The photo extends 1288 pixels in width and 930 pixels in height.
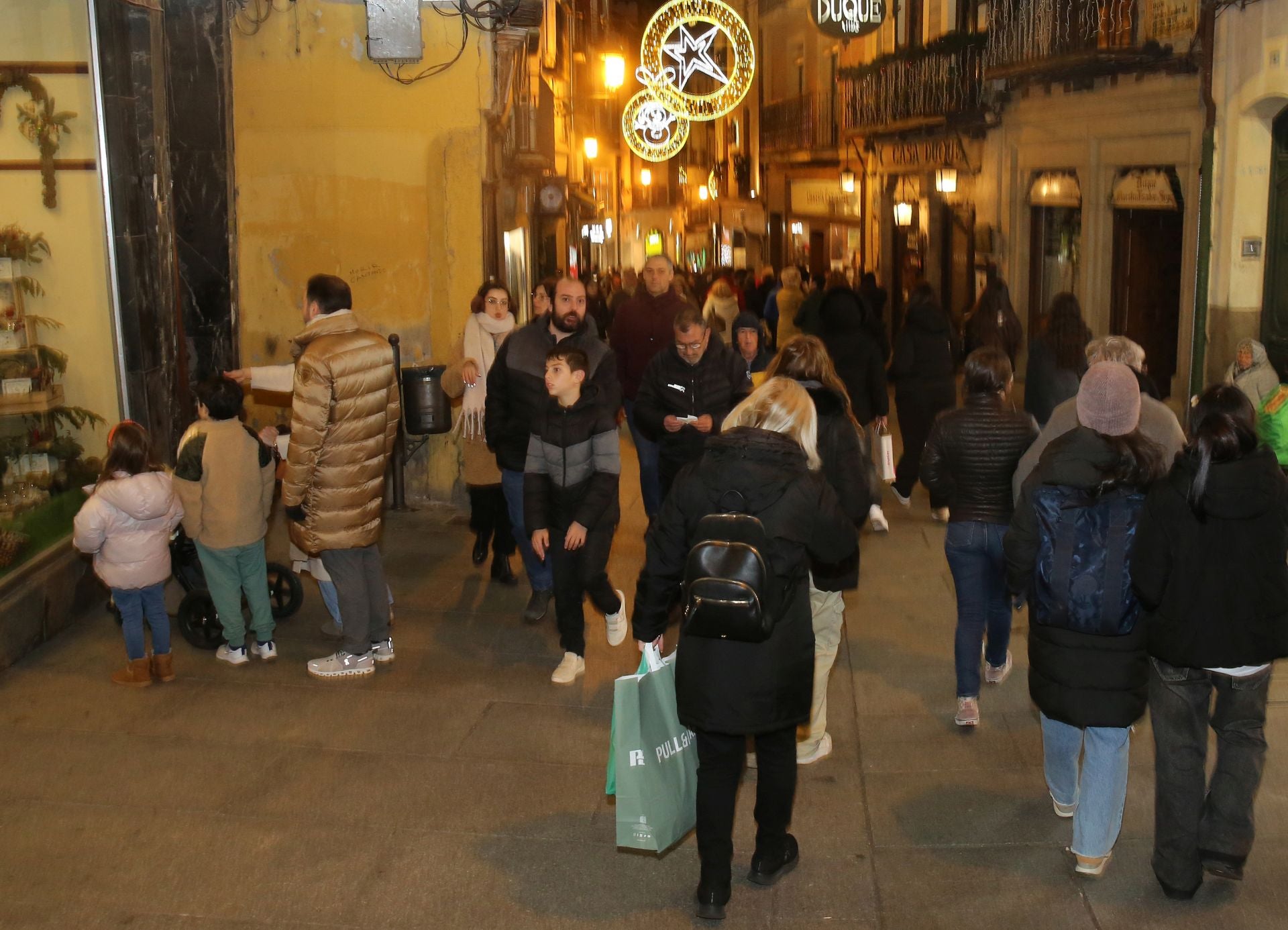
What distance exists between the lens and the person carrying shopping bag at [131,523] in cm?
673

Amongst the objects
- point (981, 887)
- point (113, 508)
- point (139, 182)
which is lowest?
point (981, 887)

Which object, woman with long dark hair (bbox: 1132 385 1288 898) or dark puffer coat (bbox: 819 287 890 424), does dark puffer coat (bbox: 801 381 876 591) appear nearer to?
woman with long dark hair (bbox: 1132 385 1288 898)

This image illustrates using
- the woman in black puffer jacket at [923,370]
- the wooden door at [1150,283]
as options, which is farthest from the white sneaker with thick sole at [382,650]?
the wooden door at [1150,283]

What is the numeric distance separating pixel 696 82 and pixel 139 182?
59.1 feet

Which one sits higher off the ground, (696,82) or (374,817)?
(696,82)

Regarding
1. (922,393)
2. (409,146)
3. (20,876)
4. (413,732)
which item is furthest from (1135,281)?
(20,876)

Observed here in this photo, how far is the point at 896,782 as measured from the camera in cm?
596

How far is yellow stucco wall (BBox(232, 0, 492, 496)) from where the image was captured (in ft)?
34.5

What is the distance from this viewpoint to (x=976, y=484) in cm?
632

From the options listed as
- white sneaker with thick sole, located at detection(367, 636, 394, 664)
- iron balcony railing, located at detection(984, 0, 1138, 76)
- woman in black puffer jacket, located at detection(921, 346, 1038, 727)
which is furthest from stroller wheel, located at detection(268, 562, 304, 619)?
iron balcony railing, located at detection(984, 0, 1138, 76)

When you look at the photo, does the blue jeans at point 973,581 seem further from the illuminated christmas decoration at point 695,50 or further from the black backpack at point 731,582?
the illuminated christmas decoration at point 695,50

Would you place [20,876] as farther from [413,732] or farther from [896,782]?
[896,782]

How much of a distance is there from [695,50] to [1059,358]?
419 inches

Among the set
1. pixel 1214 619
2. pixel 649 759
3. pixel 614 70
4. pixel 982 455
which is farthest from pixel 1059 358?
pixel 614 70
